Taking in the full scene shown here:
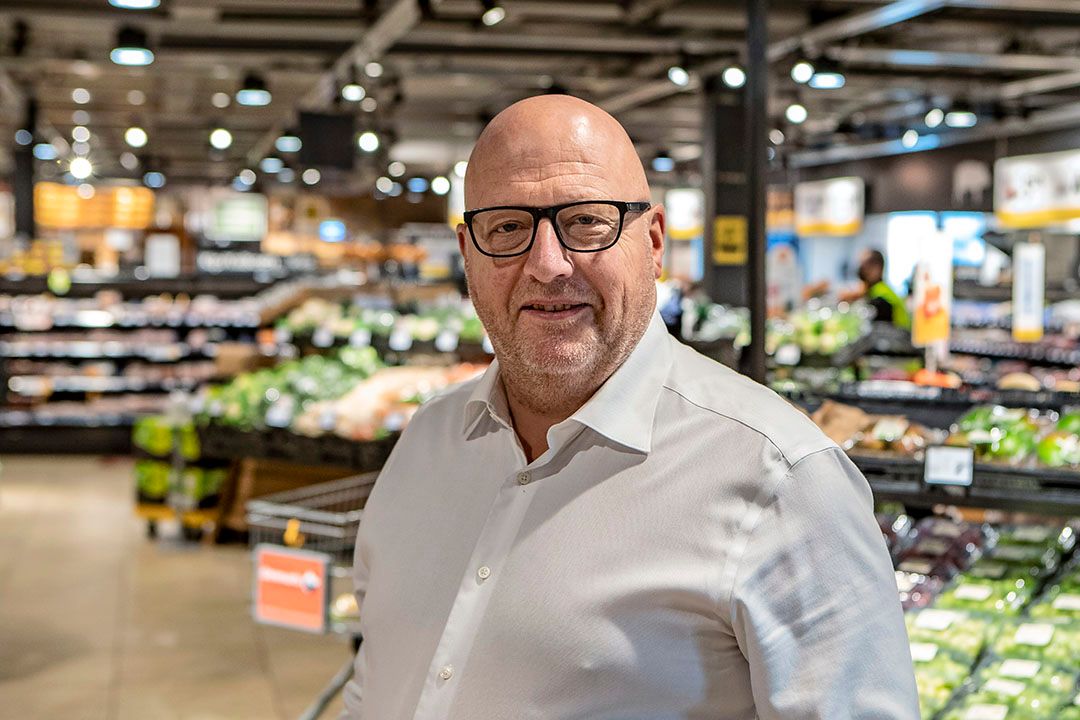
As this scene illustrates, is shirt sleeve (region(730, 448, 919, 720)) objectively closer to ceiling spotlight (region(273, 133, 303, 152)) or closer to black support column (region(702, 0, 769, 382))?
black support column (region(702, 0, 769, 382))

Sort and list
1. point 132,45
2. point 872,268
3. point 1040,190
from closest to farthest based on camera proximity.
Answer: point 132,45 < point 872,268 < point 1040,190

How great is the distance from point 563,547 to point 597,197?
0.40 meters

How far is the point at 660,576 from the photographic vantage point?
1364 mm

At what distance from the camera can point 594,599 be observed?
1.39 metres

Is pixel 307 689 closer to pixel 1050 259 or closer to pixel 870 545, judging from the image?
pixel 870 545

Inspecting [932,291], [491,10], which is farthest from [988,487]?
[491,10]

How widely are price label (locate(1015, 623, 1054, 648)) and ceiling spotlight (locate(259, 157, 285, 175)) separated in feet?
70.1

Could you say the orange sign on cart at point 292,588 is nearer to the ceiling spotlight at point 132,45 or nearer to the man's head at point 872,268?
the ceiling spotlight at point 132,45

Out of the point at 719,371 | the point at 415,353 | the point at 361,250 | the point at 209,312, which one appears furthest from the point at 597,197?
the point at 361,250

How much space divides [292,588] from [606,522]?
2.26m

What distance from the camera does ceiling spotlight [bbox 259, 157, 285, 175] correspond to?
2333 centimetres

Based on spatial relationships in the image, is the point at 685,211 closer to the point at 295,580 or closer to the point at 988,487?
the point at 295,580

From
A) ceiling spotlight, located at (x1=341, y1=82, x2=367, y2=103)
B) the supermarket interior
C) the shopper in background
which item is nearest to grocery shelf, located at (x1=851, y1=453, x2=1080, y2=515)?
the supermarket interior

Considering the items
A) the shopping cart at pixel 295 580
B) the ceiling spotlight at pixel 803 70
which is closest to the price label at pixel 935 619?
the shopping cart at pixel 295 580
